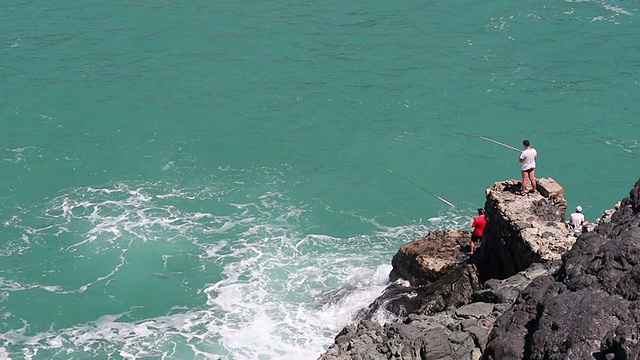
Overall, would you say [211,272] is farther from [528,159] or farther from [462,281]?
[528,159]

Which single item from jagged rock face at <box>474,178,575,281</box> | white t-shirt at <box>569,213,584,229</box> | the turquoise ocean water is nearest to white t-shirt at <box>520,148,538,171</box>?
jagged rock face at <box>474,178,575,281</box>

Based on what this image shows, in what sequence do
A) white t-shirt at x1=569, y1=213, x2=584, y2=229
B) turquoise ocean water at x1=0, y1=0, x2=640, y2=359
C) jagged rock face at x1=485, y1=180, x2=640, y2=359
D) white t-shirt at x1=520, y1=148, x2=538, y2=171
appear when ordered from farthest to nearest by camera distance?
turquoise ocean water at x1=0, y1=0, x2=640, y2=359 < white t-shirt at x1=520, y1=148, x2=538, y2=171 < white t-shirt at x1=569, y1=213, x2=584, y2=229 < jagged rock face at x1=485, y1=180, x2=640, y2=359

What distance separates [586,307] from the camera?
14.8 metres

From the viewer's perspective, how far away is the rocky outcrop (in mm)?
20078

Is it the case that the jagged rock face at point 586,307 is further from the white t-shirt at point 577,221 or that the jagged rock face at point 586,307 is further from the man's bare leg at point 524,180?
the man's bare leg at point 524,180

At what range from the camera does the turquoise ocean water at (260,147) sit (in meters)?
32.9

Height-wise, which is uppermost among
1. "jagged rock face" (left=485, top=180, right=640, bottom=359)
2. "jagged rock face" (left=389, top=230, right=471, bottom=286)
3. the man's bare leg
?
"jagged rock face" (left=485, top=180, right=640, bottom=359)

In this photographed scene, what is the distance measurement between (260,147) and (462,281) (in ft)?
62.4

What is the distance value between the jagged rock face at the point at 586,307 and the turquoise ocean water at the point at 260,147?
14466mm

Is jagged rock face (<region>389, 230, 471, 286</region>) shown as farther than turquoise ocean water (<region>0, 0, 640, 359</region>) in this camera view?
No

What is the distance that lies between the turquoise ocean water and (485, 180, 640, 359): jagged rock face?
47.5ft

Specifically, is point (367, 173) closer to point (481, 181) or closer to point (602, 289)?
point (481, 181)

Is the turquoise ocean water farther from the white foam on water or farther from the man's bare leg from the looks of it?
the man's bare leg

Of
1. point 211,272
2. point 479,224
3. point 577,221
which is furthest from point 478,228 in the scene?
point 211,272
